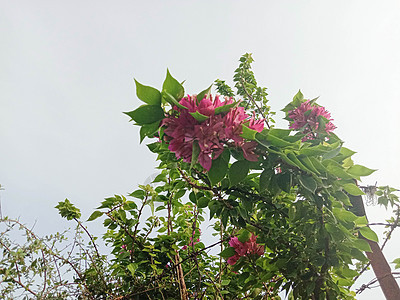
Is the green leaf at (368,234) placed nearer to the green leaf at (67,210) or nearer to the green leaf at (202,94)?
the green leaf at (202,94)

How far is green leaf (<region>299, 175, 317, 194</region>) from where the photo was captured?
75 cm

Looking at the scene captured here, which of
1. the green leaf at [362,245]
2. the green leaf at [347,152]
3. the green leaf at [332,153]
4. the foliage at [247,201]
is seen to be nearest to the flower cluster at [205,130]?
the foliage at [247,201]

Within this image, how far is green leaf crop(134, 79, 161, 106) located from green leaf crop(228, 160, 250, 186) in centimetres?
25

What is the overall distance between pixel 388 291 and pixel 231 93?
1877 mm

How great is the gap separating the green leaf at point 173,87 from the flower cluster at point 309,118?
2.57 feet

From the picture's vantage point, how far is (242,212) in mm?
968

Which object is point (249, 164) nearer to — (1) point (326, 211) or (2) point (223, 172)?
(2) point (223, 172)

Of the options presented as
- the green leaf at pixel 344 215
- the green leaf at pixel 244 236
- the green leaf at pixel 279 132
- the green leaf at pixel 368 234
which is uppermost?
the green leaf at pixel 279 132

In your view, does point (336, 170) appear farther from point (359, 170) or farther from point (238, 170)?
point (238, 170)

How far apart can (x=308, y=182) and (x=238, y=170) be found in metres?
0.18

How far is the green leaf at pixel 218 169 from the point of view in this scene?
0.75 meters

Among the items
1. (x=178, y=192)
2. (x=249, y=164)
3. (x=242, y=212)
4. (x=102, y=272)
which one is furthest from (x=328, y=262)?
(x=102, y=272)

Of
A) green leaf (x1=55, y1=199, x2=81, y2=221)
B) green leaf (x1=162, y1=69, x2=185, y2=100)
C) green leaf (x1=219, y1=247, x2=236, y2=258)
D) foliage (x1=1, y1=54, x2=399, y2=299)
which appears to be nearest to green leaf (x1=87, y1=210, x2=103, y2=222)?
foliage (x1=1, y1=54, x2=399, y2=299)

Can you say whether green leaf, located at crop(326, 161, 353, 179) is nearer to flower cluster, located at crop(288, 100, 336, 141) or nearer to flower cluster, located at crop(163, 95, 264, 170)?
flower cluster, located at crop(163, 95, 264, 170)
